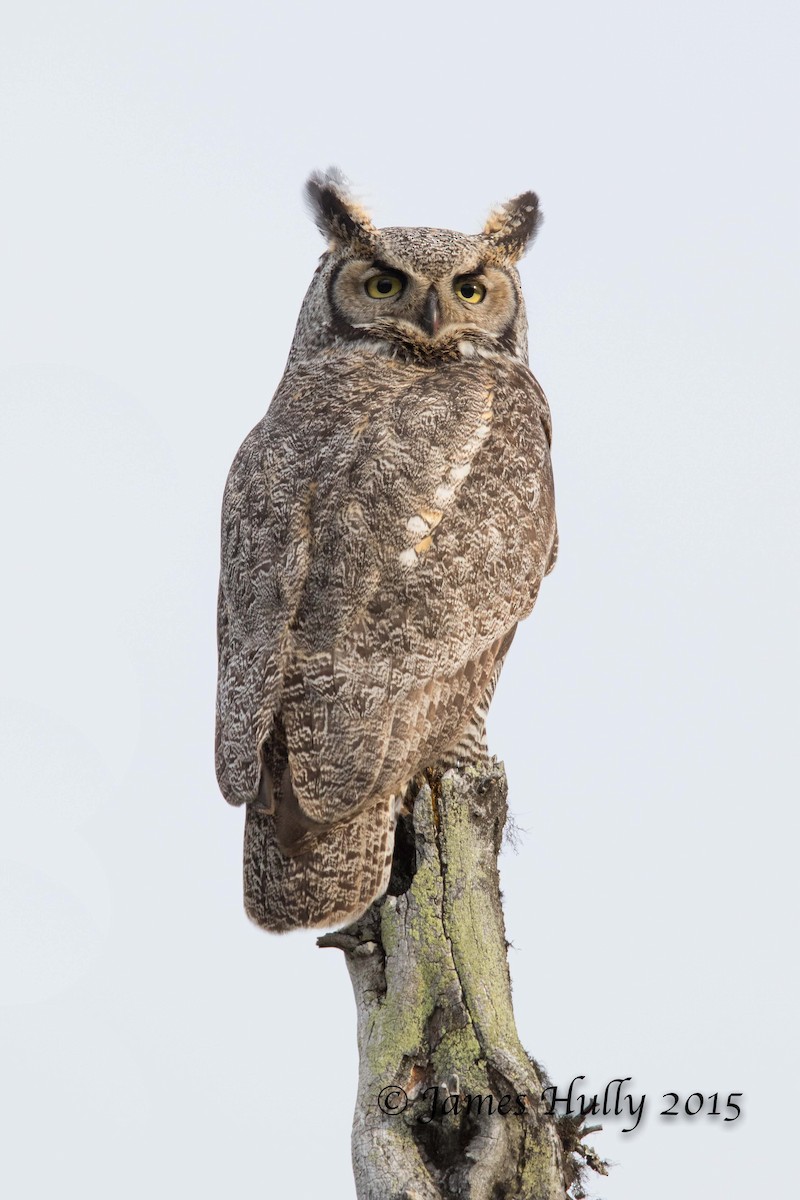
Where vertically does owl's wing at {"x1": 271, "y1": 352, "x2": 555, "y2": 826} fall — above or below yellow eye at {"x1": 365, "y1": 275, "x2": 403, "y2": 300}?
below

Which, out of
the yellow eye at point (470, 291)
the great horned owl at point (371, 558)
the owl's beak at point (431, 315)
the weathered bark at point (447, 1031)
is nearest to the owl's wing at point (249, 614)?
the great horned owl at point (371, 558)

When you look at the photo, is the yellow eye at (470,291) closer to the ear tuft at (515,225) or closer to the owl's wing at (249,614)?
the ear tuft at (515,225)

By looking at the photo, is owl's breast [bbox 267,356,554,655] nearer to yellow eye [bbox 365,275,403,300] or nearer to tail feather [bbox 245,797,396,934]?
yellow eye [bbox 365,275,403,300]

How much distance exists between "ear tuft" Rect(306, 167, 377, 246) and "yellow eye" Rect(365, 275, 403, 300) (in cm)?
14

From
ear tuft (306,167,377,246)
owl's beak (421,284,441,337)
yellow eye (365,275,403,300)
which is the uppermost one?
ear tuft (306,167,377,246)

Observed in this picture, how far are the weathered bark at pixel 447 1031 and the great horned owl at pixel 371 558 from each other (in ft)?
0.47

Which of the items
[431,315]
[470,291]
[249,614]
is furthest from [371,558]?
[470,291]

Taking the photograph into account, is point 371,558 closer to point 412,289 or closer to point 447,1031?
point 412,289

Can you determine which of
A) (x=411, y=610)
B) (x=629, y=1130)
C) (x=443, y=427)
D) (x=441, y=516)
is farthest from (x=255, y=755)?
(x=629, y=1130)

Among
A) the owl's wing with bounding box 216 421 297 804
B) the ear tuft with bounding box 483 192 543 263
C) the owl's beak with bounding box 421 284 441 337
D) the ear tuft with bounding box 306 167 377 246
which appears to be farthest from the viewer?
the ear tuft with bounding box 483 192 543 263

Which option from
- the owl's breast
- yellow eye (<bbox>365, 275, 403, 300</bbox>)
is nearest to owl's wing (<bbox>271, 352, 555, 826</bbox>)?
the owl's breast

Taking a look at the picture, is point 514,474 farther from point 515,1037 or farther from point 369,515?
point 515,1037

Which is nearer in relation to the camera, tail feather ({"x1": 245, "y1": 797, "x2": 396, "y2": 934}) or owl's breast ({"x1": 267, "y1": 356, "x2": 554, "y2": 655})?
tail feather ({"x1": 245, "y1": 797, "x2": 396, "y2": 934})

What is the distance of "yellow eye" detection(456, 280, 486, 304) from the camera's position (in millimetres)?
5156
